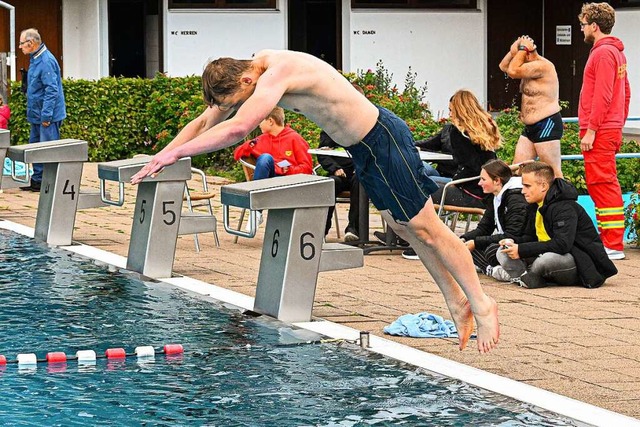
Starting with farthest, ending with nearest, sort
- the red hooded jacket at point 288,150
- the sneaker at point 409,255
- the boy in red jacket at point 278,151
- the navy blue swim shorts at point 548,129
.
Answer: the red hooded jacket at point 288,150 < the boy in red jacket at point 278,151 < the navy blue swim shorts at point 548,129 < the sneaker at point 409,255

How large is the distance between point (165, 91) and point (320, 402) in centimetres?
1448

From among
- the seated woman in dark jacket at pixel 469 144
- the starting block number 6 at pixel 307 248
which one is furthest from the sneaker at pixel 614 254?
the starting block number 6 at pixel 307 248

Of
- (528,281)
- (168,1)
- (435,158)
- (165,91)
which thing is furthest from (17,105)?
(528,281)

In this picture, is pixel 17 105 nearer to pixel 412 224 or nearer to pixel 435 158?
pixel 435 158

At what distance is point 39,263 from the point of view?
10.3m

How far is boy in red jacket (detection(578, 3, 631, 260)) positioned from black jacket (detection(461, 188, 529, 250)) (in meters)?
1.24

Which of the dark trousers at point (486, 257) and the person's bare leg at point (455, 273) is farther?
the dark trousers at point (486, 257)

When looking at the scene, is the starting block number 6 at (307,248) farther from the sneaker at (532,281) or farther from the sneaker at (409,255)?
the sneaker at (409,255)

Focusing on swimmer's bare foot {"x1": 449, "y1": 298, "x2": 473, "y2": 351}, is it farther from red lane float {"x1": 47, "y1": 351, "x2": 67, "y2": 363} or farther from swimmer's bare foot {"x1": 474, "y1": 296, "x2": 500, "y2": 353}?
red lane float {"x1": 47, "y1": 351, "x2": 67, "y2": 363}

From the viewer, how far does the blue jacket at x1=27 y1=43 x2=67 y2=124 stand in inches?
625

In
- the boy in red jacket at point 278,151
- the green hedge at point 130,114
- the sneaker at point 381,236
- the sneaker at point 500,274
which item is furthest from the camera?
the green hedge at point 130,114

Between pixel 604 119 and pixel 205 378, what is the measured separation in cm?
568

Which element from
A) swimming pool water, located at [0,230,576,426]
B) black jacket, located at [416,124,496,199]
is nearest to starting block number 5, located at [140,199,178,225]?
swimming pool water, located at [0,230,576,426]

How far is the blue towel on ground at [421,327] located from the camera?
7.70m
